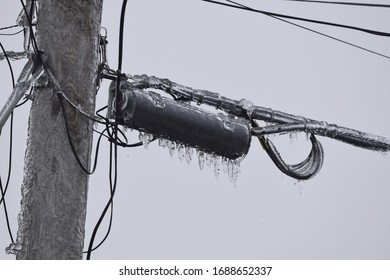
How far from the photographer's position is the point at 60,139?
5.58 m

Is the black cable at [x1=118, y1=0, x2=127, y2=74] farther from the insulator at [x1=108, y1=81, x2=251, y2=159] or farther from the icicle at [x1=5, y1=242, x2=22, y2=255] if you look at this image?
the icicle at [x1=5, y1=242, x2=22, y2=255]

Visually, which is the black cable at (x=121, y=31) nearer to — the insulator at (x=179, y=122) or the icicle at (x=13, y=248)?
the insulator at (x=179, y=122)

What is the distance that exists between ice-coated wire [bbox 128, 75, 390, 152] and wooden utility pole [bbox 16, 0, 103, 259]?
659 mm

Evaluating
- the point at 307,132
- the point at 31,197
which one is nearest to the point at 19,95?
the point at 31,197

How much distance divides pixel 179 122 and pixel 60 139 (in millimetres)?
1104

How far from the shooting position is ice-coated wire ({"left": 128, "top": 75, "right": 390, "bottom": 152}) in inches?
262

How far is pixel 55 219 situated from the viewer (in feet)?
17.8

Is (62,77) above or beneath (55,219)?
above

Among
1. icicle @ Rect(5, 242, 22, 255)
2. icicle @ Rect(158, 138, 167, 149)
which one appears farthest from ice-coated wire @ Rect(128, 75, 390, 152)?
icicle @ Rect(5, 242, 22, 255)

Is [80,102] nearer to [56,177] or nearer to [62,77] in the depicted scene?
[62,77]

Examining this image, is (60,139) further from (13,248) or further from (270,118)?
(270,118)

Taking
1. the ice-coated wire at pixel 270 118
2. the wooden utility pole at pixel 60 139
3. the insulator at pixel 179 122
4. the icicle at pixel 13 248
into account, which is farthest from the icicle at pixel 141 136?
the icicle at pixel 13 248
